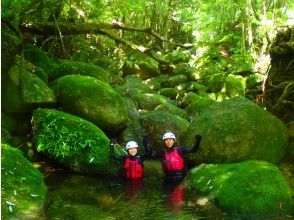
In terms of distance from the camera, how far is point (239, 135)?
28.2ft

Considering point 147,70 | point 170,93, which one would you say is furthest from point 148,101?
point 147,70

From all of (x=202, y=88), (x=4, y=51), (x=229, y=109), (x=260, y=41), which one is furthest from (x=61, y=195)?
(x=260, y=41)

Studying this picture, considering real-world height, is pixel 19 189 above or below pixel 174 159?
above

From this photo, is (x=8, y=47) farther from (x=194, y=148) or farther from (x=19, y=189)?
(x=194, y=148)

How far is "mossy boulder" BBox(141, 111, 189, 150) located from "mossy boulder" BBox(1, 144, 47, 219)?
4491 millimetres

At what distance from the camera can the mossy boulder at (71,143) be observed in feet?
27.0

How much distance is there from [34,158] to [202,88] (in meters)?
9.87

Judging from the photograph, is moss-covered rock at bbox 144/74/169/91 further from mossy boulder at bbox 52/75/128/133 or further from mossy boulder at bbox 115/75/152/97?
mossy boulder at bbox 52/75/128/133

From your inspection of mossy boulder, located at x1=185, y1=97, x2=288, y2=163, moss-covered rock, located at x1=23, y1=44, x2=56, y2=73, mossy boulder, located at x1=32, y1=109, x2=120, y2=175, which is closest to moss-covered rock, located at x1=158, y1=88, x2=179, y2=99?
moss-covered rock, located at x1=23, y1=44, x2=56, y2=73

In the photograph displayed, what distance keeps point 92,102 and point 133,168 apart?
2235 mm

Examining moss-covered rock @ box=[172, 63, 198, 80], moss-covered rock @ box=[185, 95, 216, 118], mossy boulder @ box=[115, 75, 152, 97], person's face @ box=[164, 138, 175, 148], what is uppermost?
moss-covered rock @ box=[172, 63, 198, 80]

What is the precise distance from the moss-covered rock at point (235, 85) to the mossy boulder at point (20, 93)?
360 inches

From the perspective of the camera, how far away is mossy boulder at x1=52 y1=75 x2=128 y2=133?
31.4ft

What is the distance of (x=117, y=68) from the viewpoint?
18.2 m
